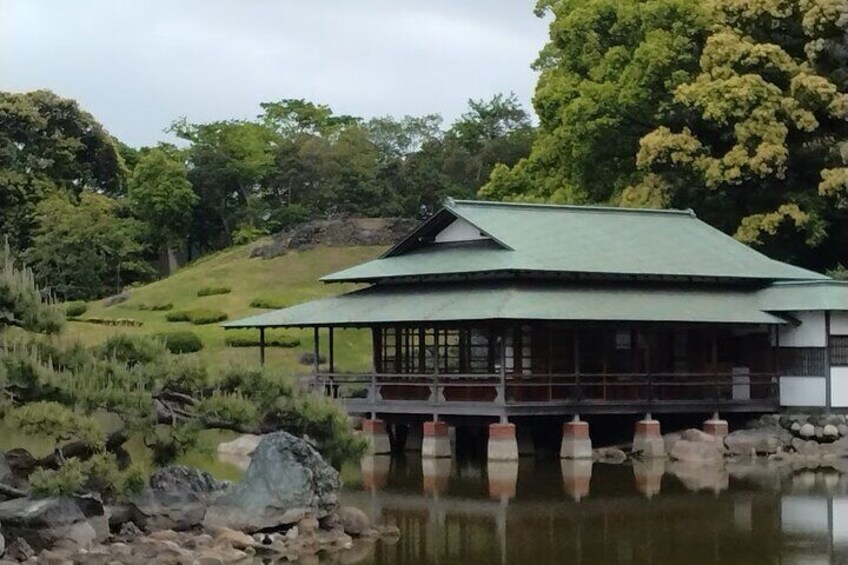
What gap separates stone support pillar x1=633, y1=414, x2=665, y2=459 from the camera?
32.7 metres

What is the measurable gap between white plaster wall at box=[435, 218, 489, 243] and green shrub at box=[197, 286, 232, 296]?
24.2 meters

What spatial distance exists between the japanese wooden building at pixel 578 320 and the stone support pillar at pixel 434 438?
0.39m

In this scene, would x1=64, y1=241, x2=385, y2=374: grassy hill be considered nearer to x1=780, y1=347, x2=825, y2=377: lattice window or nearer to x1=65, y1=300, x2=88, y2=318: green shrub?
x1=65, y1=300, x2=88, y2=318: green shrub

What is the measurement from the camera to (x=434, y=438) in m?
32.4

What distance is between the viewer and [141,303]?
58875 millimetres

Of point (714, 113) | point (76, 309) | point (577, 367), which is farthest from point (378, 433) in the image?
point (76, 309)

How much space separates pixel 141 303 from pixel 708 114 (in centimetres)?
2731

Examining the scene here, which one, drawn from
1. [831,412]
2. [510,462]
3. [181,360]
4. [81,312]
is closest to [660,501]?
[510,462]

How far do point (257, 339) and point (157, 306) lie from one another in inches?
378

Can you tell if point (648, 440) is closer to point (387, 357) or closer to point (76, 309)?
point (387, 357)

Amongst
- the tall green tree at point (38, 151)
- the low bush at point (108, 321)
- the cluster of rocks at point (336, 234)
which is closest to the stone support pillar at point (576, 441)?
the low bush at point (108, 321)

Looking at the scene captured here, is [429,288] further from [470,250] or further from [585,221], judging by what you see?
[585,221]

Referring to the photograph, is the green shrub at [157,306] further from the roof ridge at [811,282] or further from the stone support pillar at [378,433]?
the roof ridge at [811,282]

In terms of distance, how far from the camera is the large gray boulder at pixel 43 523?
1850 centimetres
